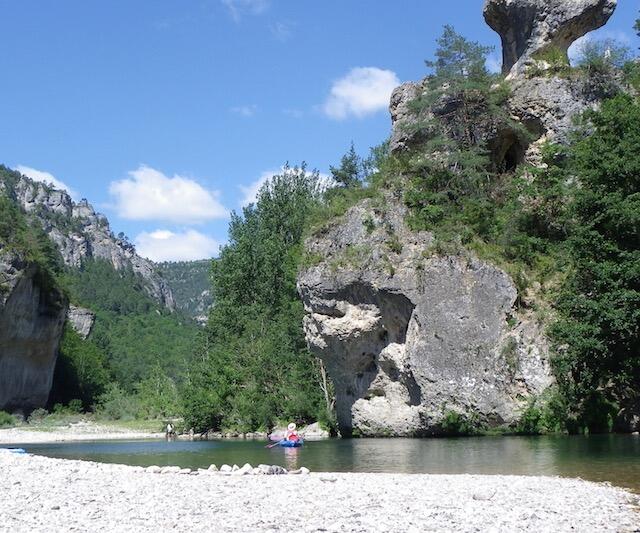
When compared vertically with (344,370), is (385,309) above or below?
above

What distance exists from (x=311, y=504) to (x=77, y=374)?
86.9 meters

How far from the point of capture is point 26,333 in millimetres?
71750

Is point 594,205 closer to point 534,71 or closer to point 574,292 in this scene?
point 574,292

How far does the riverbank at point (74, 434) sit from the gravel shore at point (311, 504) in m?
35.2

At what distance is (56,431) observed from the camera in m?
57.2

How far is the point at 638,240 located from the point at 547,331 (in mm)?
4951

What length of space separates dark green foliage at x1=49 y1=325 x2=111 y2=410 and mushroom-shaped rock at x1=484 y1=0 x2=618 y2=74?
69409mm

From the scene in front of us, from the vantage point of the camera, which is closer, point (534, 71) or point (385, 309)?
point (385, 309)

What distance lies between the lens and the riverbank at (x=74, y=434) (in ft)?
160

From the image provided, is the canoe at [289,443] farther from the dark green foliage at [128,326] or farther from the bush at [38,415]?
the dark green foliage at [128,326]

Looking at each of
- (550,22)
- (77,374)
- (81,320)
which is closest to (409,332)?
(550,22)

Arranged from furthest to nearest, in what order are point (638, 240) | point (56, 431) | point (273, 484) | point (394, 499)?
1. point (56, 431)
2. point (638, 240)
3. point (273, 484)
4. point (394, 499)

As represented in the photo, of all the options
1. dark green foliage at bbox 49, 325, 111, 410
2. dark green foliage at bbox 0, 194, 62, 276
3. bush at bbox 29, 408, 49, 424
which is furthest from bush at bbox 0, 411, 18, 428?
dark green foliage at bbox 49, 325, 111, 410

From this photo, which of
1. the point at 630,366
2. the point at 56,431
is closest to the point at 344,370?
the point at 630,366
